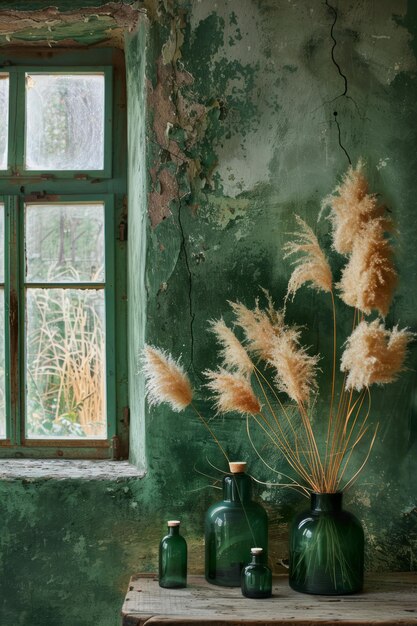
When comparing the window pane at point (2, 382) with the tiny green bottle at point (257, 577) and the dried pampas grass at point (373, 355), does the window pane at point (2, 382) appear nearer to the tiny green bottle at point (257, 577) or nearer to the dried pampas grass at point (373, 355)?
the tiny green bottle at point (257, 577)

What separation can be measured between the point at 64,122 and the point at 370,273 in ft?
4.53

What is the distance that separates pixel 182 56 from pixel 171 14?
0.49 ft

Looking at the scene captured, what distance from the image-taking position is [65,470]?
2.80 meters

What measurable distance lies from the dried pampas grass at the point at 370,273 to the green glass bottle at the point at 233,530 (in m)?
0.64

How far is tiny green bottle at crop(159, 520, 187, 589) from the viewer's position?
2416mm

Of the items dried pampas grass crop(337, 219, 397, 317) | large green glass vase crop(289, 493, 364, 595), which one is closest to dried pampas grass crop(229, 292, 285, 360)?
dried pampas grass crop(337, 219, 397, 317)

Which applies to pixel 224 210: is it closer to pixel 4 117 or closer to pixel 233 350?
pixel 233 350

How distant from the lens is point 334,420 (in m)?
2.67

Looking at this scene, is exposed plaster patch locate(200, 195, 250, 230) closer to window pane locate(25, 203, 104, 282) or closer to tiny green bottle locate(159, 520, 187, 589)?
window pane locate(25, 203, 104, 282)

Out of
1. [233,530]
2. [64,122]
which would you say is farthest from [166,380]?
[64,122]

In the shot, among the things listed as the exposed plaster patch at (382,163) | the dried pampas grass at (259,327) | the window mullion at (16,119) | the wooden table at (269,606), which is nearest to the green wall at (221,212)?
the exposed plaster patch at (382,163)

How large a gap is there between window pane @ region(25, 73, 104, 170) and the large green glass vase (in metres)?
1.53

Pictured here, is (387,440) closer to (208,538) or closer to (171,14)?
(208,538)

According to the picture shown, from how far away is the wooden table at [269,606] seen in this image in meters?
2.12
